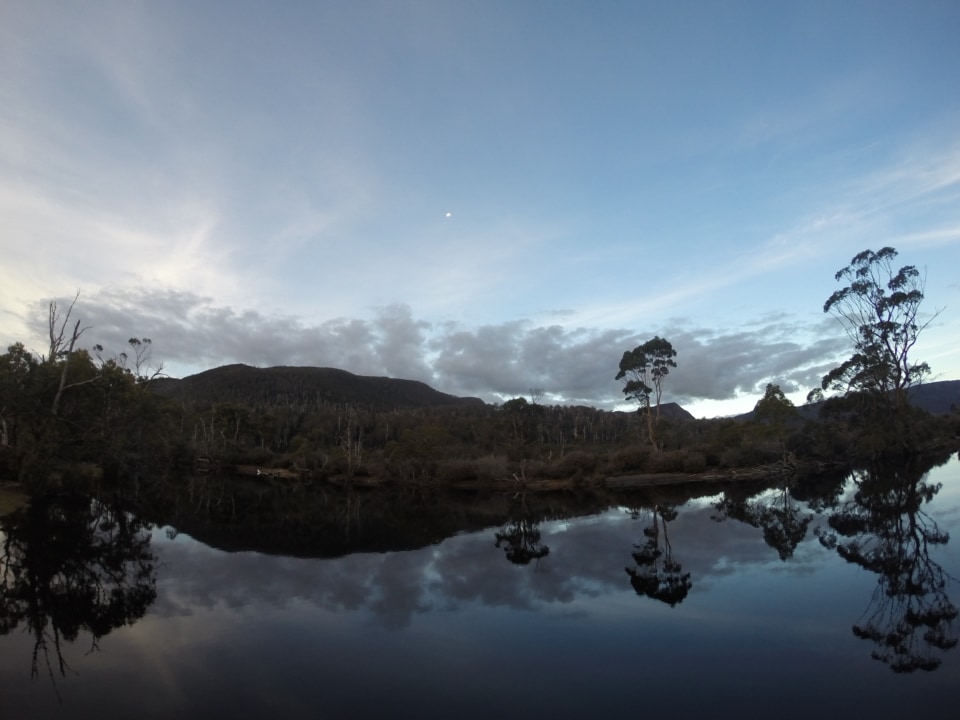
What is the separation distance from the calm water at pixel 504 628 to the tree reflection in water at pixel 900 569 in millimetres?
73

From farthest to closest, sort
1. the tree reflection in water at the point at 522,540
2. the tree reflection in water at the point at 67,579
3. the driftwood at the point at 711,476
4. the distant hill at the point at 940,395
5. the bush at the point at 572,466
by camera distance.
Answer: the distant hill at the point at 940,395
the bush at the point at 572,466
the driftwood at the point at 711,476
the tree reflection in water at the point at 522,540
the tree reflection in water at the point at 67,579

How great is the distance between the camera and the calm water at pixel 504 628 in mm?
9047

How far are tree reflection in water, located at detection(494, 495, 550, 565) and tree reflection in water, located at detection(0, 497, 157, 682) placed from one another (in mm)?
12042

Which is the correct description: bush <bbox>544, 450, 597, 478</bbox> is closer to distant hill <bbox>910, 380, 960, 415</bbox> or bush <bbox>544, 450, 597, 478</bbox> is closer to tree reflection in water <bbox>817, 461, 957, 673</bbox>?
tree reflection in water <bbox>817, 461, 957, 673</bbox>

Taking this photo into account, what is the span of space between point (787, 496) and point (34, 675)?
35.6m

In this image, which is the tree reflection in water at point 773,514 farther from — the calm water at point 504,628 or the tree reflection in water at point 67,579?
the tree reflection in water at point 67,579

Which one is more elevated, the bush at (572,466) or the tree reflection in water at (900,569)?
the bush at (572,466)

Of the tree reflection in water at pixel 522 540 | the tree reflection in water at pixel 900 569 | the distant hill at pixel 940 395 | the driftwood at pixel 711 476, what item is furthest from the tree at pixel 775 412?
the distant hill at pixel 940 395

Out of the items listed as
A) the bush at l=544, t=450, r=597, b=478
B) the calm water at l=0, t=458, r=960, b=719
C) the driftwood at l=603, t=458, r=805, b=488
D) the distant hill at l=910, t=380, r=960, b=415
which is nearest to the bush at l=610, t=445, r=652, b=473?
the driftwood at l=603, t=458, r=805, b=488

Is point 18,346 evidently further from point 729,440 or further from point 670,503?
point 729,440

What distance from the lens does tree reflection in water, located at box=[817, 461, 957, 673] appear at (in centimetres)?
1023

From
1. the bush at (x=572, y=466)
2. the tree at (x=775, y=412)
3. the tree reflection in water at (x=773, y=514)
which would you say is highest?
the tree at (x=775, y=412)

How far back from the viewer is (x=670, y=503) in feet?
112

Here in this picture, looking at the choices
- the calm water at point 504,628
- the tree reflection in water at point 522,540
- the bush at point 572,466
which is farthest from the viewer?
the bush at point 572,466
